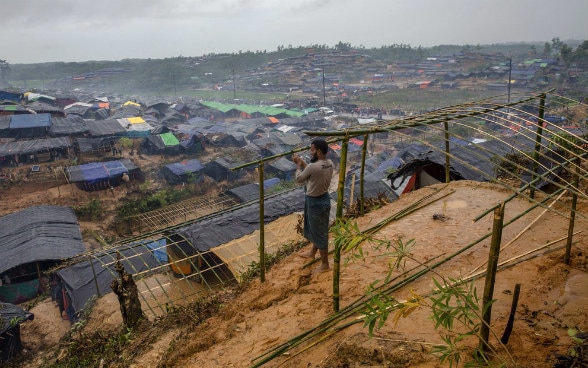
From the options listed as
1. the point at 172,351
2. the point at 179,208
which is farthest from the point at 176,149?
the point at 172,351

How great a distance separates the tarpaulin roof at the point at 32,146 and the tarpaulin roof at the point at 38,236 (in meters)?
8.50

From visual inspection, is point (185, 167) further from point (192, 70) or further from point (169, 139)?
point (192, 70)

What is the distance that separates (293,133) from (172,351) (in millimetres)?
29973

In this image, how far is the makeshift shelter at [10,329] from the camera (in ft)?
31.8

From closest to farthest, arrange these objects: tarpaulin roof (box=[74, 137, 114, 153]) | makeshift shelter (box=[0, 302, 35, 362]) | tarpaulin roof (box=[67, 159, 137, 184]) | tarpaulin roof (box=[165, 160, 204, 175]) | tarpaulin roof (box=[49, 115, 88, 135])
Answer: makeshift shelter (box=[0, 302, 35, 362]) < tarpaulin roof (box=[67, 159, 137, 184]) < tarpaulin roof (box=[165, 160, 204, 175]) < tarpaulin roof (box=[74, 137, 114, 153]) < tarpaulin roof (box=[49, 115, 88, 135])

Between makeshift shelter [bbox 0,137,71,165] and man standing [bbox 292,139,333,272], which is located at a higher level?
man standing [bbox 292,139,333,272]

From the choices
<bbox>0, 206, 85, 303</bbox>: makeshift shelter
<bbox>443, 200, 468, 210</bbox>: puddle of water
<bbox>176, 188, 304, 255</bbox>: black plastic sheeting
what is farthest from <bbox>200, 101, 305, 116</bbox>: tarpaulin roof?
<bbox>443, 200, 468, 210</bbox>: puddle of water

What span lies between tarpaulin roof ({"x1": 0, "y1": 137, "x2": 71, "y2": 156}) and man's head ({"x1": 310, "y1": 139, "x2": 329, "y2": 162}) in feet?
82.3

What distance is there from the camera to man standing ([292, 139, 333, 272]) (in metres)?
4.41

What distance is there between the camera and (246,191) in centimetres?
2181

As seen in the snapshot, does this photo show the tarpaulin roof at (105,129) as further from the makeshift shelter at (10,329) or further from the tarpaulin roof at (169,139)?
the makeshift shelter at (10,329)

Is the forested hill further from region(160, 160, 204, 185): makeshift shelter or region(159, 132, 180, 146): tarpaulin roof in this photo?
region(160, 160, 204, 185): makeshift shelter

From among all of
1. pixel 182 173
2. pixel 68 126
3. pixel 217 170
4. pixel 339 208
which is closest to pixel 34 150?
pixel 68 126

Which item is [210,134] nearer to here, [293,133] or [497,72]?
[293,133]
